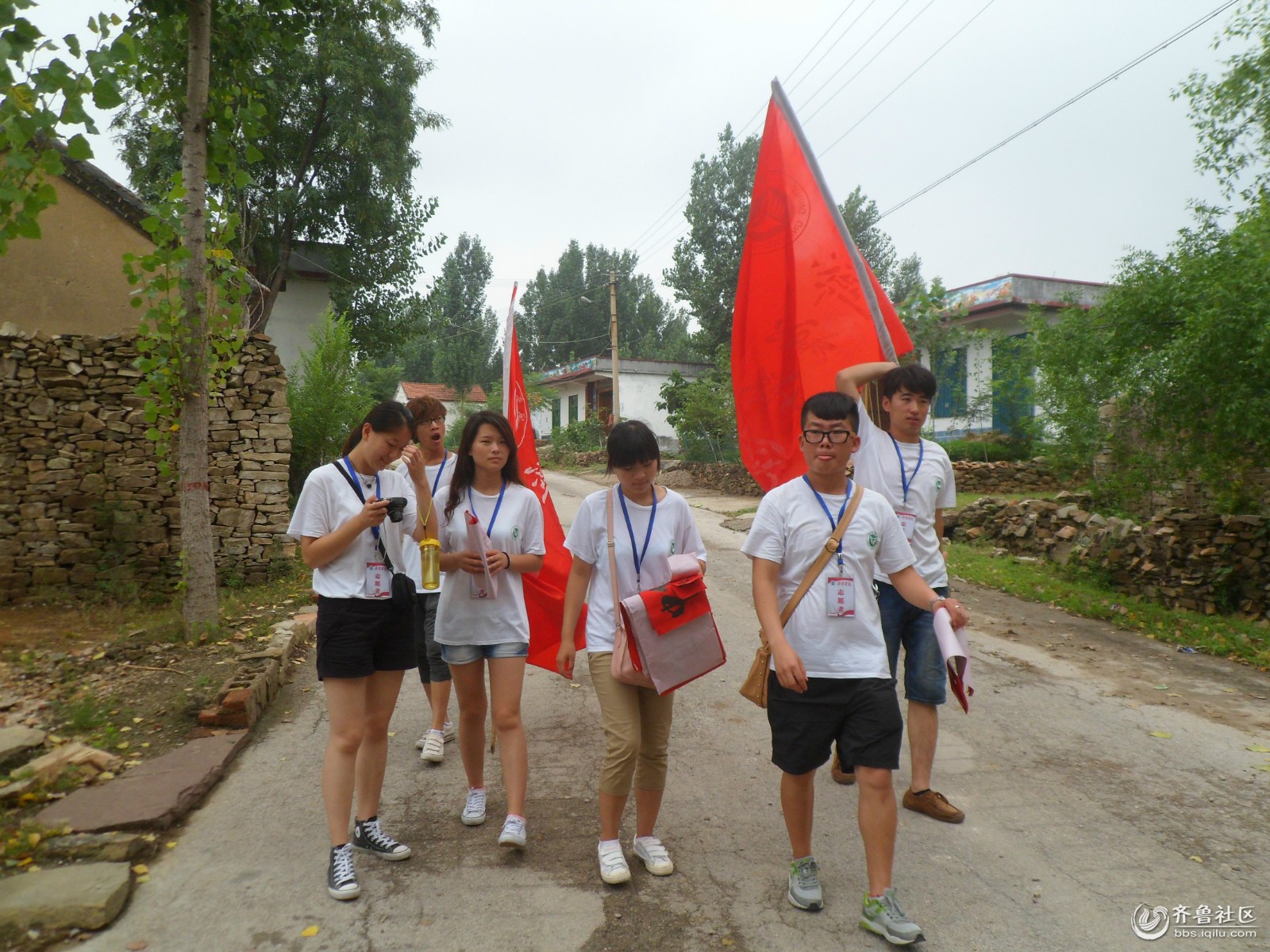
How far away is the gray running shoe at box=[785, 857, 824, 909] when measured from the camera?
314 centimetres

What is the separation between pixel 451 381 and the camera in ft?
159

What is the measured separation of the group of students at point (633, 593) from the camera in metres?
3.04

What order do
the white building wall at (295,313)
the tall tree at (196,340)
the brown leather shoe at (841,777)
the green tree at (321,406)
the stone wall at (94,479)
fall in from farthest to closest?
1. the white building wall at (295,313)
2. the green tree at (321,406)
3. the stone wall at (94,479)
4. the tall tree at (196,340)
5. the brown leather shoe at (841,777)

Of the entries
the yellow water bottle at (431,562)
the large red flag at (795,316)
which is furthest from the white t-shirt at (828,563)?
the yellow water bottle at (431,562)

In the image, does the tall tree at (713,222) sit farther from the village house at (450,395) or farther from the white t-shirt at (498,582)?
the white t-shirt at (498,582)

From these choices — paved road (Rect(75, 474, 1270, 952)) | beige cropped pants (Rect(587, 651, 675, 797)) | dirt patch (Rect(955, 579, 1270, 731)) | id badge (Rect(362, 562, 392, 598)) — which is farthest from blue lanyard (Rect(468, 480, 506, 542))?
dirt patch (Rect(955, 579, 1270, 731))

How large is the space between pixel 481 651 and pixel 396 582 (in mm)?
503

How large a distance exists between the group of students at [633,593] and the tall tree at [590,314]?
4888 centimetres

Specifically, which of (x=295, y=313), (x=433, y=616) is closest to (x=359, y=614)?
(x=433, y=616)

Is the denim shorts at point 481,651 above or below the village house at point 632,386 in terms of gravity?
below

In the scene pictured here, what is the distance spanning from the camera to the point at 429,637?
4836mm

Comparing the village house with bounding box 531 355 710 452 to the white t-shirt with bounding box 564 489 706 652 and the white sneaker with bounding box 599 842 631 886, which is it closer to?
the white t-shirt with bounding box 564 489 706 652

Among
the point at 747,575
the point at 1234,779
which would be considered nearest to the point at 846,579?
the point at 1234,779

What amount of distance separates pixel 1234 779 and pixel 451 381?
46.4 metres
